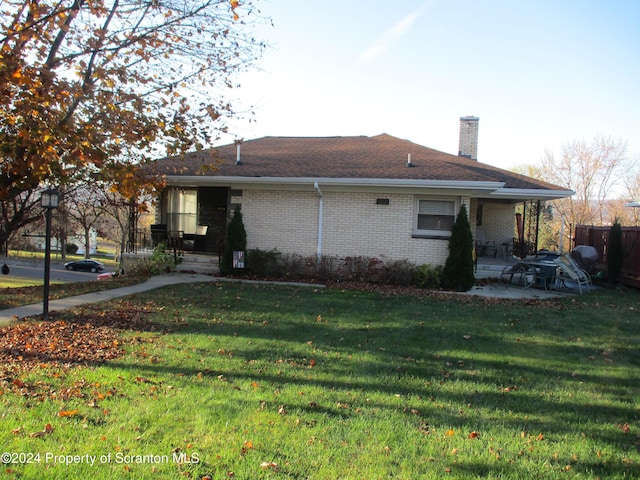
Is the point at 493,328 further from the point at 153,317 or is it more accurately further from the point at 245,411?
the point at 153,317

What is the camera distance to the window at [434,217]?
40.9ft

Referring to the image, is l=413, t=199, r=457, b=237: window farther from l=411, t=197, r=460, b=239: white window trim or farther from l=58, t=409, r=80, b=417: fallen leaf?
l=58, t=409, r=80, b=417: fallen leaf

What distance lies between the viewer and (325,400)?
4.20 metres

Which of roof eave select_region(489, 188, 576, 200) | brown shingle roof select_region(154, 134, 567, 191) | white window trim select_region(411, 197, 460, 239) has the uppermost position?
brown shingle roof select_region(154, 134, 567, 191)

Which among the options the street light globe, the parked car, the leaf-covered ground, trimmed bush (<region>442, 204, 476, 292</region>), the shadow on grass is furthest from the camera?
the parked car

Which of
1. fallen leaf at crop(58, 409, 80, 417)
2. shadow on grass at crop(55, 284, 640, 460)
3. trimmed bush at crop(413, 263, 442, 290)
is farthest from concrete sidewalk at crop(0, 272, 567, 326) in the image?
fallen leaf at crop(58, 409, 80, 417)

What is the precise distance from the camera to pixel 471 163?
1479cm

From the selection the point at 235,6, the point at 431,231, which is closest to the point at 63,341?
the point at 235,6

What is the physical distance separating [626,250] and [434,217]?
21.3 feet

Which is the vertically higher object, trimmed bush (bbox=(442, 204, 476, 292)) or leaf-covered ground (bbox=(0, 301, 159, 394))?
trimmed bush (bbox=(442, 204, 476, 292))

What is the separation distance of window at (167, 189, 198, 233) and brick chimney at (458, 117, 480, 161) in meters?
10.1

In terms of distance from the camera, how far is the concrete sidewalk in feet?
25.6

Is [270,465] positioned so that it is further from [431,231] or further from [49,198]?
[431,231]

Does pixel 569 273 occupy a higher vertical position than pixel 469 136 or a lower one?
lower
